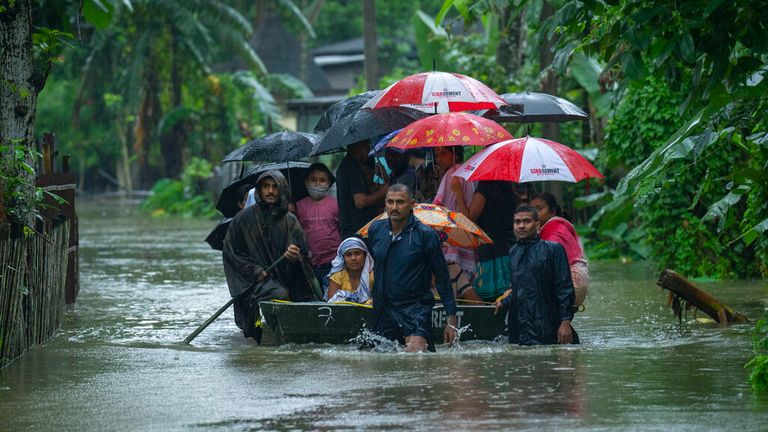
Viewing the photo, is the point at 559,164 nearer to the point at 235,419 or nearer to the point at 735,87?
the point at 735,87

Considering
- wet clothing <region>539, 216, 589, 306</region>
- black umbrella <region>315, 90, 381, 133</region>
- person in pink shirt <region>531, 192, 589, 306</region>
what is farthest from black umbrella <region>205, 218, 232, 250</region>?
wet clothing <region>539, 216, 589, 306</region>

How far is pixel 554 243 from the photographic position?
11.0 metres

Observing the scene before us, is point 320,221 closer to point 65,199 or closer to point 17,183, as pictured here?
point 17,183

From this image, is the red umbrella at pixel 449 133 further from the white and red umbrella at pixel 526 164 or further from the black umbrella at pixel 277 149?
the black umbrella at pixel 277 149

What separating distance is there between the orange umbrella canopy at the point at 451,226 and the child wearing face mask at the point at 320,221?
1.30 m

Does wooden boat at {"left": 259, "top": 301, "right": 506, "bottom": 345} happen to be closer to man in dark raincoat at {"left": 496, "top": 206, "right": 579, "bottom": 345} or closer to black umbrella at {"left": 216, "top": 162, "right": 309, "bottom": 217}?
man in dark raincoat at {"left": 496, "top": 206, "right": 579, "bottom": 345}

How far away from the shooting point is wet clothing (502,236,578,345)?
1091cm

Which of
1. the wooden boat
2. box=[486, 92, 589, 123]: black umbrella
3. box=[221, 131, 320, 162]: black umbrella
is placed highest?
box=[486, 92, 589, 123]: black umbrella

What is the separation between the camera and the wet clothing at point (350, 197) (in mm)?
12750

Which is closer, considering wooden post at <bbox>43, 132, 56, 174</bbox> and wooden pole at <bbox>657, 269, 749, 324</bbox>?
wooden pole at <bbox>657, 269, 749, 324</bbox>

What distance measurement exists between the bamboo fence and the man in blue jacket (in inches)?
114

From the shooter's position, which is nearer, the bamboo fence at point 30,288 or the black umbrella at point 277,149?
the bamboo fence at point 30,288

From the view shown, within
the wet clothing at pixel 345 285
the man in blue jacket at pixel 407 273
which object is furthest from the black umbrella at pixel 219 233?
the man in blue jacket at pixel 407 273

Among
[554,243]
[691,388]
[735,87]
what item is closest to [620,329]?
[554,243]
